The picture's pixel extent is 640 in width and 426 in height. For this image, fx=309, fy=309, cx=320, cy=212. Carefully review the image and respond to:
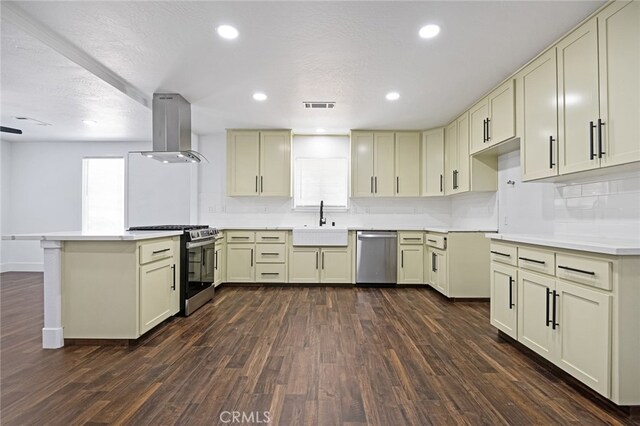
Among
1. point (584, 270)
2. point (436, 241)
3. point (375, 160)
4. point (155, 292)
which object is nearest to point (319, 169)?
point (375, 160)

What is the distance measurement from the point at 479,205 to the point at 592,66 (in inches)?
99.8

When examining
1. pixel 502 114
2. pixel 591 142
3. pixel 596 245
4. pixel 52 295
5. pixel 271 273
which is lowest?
pixel 271 273

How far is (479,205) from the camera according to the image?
14.6 ft

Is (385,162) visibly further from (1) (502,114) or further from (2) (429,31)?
(2) (429,31)

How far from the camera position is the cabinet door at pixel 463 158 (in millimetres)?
4066

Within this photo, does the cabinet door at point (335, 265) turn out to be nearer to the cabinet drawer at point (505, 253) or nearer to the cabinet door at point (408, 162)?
the cabinet door at point (408, 162)

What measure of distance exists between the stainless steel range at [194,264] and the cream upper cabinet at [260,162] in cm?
125

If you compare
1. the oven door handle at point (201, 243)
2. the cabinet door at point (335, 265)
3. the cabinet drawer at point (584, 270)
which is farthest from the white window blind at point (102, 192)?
the cabinet drawer at point (584, 270)

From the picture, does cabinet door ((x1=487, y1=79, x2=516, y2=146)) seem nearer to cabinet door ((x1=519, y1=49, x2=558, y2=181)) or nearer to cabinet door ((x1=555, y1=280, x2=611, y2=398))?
cabinet door ((x1=519, y1=49, x2=558, y2=181))

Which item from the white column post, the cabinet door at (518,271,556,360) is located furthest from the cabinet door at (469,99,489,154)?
the white column post

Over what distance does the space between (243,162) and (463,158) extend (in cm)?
332

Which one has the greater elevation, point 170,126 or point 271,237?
point 170,126

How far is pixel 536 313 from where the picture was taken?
2236 millimetres

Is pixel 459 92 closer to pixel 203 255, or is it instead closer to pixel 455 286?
pixel 455 286
